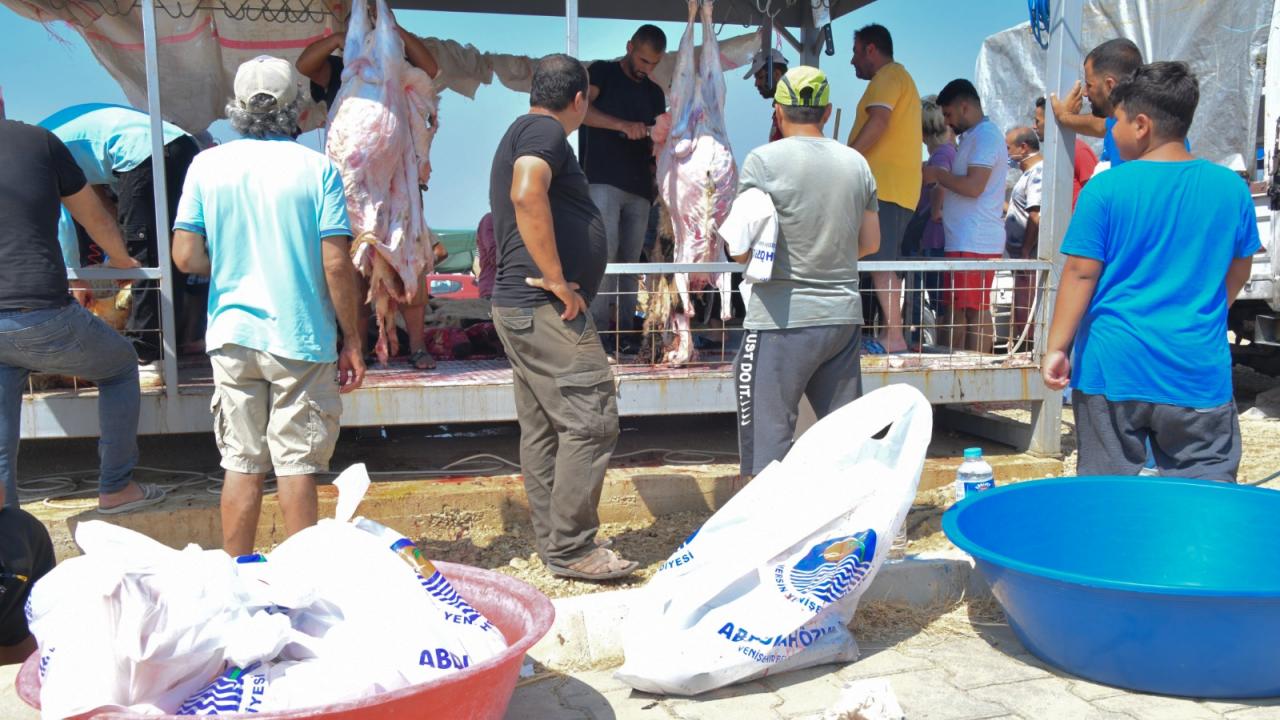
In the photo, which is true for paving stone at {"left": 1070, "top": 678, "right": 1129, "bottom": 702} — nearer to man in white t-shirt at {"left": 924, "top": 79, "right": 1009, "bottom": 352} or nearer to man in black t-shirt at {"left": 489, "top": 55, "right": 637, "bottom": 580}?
man in black t-shirt at {"left": 489, "top": 55, "right": 637, "bottom": 580}

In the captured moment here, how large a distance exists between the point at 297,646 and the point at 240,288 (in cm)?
165

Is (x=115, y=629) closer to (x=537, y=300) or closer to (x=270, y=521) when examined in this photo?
(x=537, y=300)

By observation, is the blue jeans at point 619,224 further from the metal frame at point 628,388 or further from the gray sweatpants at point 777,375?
the gray sweatpants at point 777,375

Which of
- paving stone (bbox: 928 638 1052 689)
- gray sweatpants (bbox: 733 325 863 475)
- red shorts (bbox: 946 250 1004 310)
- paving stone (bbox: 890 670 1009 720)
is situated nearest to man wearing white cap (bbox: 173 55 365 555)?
gray sweatpants (bbox: 733 325 863 475)

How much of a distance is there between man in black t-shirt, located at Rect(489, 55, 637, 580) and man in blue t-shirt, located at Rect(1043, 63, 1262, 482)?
5.40ft

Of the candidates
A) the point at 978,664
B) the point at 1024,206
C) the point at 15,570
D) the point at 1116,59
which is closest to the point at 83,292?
Result: the point at 15,570

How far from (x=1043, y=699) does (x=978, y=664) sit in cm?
29

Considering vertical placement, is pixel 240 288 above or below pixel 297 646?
above

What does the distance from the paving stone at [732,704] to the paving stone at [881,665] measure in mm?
277

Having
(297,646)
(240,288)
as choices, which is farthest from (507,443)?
(297,646)

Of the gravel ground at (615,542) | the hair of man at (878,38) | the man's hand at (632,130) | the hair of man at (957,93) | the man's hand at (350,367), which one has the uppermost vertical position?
the hair of man at (878,38)

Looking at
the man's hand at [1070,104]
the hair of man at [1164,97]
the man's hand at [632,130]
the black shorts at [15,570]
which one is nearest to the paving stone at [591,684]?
the black shorts at [15,570]

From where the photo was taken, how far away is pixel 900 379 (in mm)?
5473

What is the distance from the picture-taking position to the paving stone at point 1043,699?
2.74 metres
